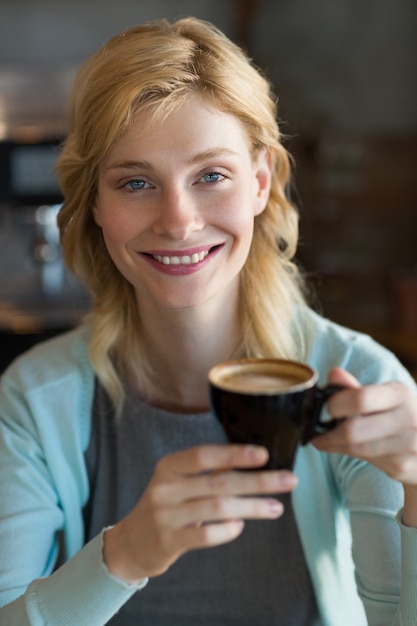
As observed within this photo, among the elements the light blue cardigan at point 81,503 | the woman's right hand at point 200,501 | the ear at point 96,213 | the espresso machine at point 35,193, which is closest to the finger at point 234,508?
the woman's right hand at point 200,501

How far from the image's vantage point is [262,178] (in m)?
1.40

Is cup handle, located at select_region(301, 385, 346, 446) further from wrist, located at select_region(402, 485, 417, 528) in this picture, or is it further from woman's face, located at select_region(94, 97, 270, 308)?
woman's face, located at select_region(94, 97, 270, 308)

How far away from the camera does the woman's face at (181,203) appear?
1.18 metres

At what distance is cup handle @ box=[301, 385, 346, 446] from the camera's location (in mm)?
864

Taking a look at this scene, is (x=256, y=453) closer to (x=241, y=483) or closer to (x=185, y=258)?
(x=241, y=483)

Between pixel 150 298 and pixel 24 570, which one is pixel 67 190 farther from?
pixel 24 570

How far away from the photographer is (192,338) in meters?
1.39

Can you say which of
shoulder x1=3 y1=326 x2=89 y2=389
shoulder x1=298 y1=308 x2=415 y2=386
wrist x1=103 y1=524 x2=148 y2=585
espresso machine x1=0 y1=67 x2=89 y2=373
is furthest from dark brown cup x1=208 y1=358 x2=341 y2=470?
espresso machine x1=0 y1=67 x2=89 y2=373

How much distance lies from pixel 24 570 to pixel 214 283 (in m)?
0.48

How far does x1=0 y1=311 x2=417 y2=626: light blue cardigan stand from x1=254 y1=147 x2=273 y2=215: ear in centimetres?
21

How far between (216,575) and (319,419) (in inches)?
21.8

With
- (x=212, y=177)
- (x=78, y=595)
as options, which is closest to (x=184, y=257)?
(x=212, y=177)

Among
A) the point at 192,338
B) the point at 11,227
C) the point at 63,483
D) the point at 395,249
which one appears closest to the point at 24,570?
the point at 63,483

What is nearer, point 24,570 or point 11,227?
point 24,570
